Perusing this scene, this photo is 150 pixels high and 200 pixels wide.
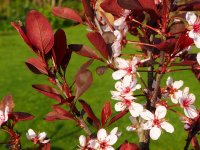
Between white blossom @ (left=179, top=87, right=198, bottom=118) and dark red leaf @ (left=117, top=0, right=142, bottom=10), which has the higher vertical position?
dark red leaf @ (left=117, top=0, right=142, bottom=10)

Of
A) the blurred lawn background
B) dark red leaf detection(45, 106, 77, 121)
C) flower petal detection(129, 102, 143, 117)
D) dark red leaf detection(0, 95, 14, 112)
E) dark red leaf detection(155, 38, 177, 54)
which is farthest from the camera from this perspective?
the blurred lawn background

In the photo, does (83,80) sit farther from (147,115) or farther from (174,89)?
A: (174,89)

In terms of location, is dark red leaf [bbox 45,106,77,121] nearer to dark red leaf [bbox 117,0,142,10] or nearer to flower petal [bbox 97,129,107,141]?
flower petal [bbox 97,129,107,141]

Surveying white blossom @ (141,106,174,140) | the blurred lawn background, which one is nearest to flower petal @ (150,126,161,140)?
white blossom @ (141,106,174,140)

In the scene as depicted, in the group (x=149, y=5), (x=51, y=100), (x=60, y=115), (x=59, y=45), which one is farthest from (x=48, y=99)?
(x=149, y=5)

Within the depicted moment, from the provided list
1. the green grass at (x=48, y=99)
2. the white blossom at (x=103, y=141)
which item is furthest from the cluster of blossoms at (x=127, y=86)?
the green grass at (x=48, y=99)

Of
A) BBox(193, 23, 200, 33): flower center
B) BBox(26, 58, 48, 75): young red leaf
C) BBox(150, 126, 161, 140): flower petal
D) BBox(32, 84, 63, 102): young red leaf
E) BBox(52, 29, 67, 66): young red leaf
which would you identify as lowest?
BBox(150, 126, 161, 140): flower petal

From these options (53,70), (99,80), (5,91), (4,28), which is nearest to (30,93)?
(5,91)
